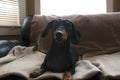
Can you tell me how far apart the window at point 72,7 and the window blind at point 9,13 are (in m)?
0.32

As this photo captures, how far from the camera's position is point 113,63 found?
146cm

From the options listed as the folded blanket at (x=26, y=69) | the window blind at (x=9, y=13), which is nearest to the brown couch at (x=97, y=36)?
the folded blanket at (x=26, y=69)

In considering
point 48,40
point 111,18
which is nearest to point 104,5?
point 111,18

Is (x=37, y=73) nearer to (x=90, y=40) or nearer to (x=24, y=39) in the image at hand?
(x=90, y=40)

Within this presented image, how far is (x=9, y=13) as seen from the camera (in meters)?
2.40

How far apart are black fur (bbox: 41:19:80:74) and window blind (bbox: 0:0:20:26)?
1.05 metres

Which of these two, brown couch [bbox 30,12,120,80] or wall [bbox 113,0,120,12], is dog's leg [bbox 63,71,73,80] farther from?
wall [bbox 113,0,120,12]

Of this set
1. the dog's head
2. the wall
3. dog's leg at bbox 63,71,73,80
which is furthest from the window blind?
dog's leg at bbox 63,71,73,80

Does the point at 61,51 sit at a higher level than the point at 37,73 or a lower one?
higher

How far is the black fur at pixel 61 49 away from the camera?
1.34 metres

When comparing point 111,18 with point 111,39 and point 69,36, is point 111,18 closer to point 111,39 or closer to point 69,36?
point 111,39

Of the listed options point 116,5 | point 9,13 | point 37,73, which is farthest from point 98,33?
point 9,13

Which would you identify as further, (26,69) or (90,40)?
(90,40)

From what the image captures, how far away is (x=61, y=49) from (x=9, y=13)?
122 cm
